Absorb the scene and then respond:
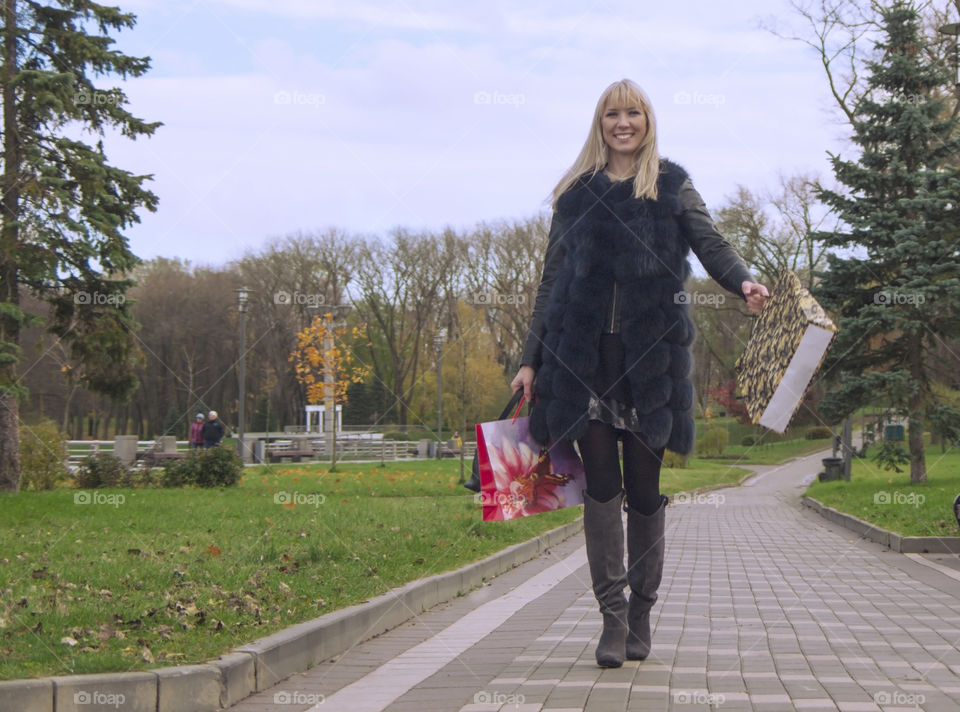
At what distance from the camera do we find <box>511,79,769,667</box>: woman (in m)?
4.55

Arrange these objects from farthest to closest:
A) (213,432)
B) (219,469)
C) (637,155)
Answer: (213,432) < (219,469) < (637,155)

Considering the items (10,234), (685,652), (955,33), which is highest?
(955,33)

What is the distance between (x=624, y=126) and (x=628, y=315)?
33.8 inches

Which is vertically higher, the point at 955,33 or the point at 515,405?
the point at 955,33

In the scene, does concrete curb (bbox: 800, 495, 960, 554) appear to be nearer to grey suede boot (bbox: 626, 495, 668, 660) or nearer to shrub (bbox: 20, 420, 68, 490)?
grey suede boot (bbox: 626, 495, 668, 660)

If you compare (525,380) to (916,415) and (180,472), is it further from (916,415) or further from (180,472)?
(916,415)

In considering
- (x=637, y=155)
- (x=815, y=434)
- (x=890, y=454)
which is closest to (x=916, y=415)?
(x=890, y=454)

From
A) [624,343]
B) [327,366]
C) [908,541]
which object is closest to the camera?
[624,343]

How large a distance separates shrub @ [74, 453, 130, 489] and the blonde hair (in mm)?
17315

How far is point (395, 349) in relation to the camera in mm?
68812

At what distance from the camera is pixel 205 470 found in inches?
846

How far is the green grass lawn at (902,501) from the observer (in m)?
14.0

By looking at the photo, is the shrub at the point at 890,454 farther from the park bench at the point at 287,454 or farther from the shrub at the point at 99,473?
the park bench at the point at 287,454

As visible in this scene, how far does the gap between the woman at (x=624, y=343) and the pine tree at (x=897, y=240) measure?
18847mm
